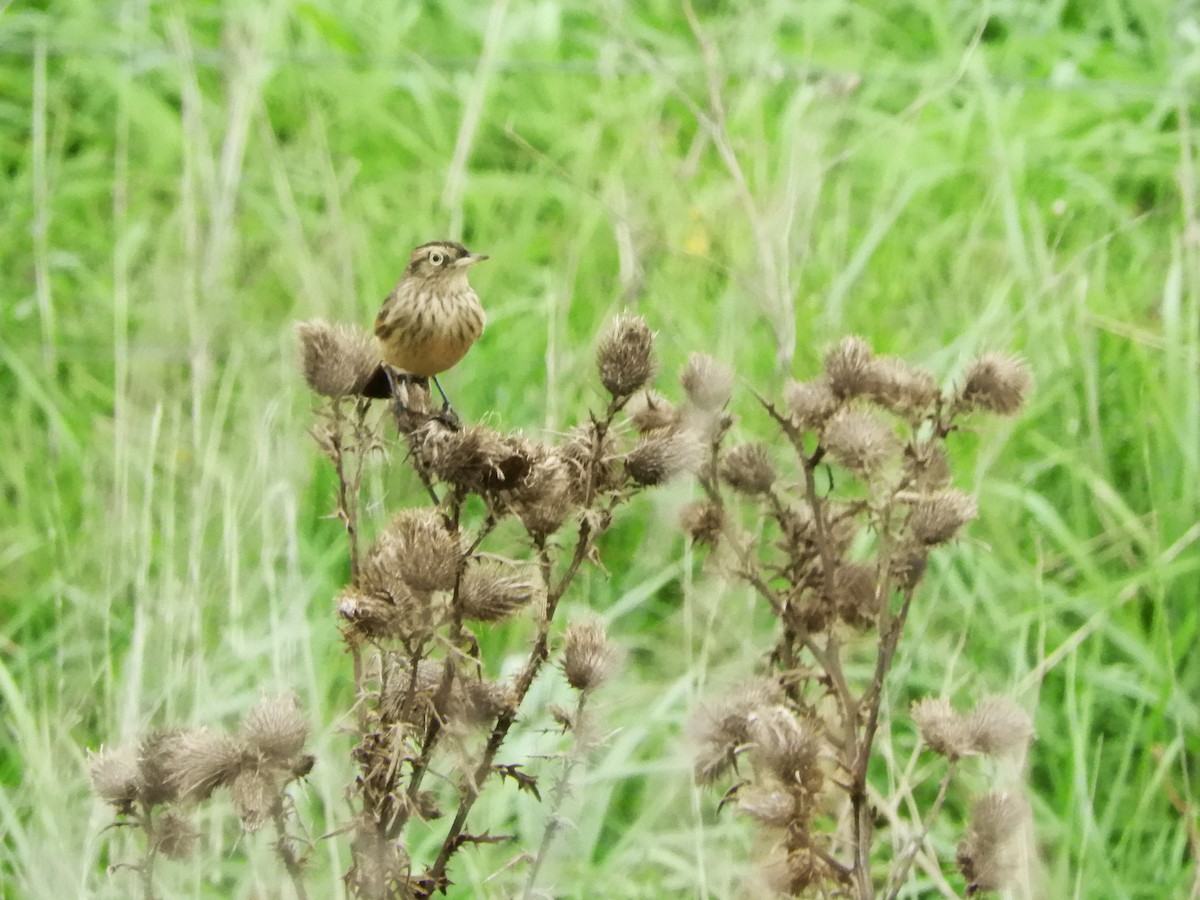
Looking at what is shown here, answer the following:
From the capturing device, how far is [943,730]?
1.74 m

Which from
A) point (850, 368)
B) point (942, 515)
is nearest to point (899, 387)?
point (850, 368)

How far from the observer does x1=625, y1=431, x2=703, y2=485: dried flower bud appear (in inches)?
62.5

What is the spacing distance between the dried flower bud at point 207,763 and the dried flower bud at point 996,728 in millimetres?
777

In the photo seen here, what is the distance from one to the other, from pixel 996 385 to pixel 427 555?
0.79 metres

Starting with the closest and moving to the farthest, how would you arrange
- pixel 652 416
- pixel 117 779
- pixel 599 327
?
pixel 117 779
pixel 652 416
pixel 599 327

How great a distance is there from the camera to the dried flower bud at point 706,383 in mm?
1828

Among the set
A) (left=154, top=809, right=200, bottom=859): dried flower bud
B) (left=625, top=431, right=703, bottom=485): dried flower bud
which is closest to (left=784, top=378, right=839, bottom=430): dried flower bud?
(left=625, top=431, right=703, bottom=485): dried flower bud

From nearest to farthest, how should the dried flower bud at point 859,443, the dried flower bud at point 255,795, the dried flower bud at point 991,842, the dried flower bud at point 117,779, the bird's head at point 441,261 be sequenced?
the dried flower bud at point 255,795 → the dried flower bud at point 117,779 → the dried flower bud at point 991,842 → the dried flower bud at point 859,443 → the bird's head at point 441,261

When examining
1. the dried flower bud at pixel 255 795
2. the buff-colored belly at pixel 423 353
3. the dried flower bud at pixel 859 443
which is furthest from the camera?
the buff-colored belly at pixel 423 353

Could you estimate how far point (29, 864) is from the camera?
217cm

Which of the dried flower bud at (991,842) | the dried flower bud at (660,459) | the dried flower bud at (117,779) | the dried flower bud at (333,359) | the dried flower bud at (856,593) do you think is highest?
the dried flower bud at (333,359)

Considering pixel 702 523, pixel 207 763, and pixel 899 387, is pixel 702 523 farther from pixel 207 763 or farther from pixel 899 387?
pixel 207 763

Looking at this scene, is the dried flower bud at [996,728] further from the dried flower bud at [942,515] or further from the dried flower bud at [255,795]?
the dried flower bud at [255,795]

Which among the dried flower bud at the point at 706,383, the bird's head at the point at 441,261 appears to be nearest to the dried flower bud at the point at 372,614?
the dried flower bud at the point at 706,383
